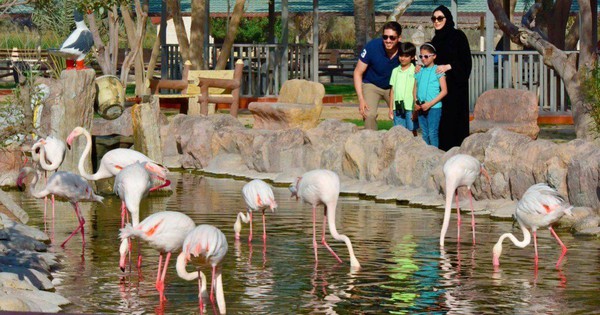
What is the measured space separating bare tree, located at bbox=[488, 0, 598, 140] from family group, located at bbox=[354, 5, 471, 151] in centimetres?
465

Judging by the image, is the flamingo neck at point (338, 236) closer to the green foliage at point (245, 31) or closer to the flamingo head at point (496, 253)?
the flamingo head at point (496, 253)

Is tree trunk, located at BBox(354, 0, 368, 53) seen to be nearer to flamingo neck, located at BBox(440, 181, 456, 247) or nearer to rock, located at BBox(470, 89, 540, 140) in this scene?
rock, located at BBox(470, 89, 540, 140)

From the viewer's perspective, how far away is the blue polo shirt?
16.2m

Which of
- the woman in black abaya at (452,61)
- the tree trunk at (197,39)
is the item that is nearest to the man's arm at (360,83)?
the woman in black abaya at (452,61)

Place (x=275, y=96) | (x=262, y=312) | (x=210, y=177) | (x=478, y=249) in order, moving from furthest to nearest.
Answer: (x=275, y=96) < (x=210, y=177) < (x=478, y=249) < (x=262, y=312)

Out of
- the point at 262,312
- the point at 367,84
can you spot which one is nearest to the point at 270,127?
the point at 367,84

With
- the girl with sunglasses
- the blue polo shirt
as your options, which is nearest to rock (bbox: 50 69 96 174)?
the blue polo shirt

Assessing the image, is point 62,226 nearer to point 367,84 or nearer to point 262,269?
point 262,269

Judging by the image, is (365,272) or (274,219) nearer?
(365,272)

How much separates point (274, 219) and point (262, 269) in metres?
3.21

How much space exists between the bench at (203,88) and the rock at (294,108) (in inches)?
69.2

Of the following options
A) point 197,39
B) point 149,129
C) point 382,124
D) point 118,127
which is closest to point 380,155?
point 149,129

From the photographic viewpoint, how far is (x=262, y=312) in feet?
29.8

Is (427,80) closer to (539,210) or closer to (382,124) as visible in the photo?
(539,210)
